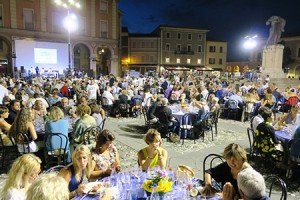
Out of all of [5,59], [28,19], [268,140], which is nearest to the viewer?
[268,140]

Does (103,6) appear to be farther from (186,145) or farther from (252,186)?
(252,186)

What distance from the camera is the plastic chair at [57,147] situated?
5254mm

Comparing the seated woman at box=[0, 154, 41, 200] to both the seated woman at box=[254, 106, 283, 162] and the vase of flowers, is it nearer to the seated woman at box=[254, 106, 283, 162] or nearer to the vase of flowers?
the vase of flowers

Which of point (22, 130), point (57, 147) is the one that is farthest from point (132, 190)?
point (22, 130)

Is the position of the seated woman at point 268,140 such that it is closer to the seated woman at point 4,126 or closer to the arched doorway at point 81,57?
the seated woman at point 4,126

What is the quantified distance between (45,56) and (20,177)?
32530 millimetres

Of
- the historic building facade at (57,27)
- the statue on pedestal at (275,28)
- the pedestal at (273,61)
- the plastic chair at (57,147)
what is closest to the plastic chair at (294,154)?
the plastic chair at (57,147)

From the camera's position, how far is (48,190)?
7.22ft

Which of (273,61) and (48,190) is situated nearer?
(48,190)

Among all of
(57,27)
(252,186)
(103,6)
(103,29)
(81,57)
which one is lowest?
(252,186)

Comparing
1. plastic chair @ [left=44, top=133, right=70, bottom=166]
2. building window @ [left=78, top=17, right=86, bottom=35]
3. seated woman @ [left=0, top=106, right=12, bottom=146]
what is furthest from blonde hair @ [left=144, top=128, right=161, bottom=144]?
building window @ [left=78, top=17, right=86, bottom=35]

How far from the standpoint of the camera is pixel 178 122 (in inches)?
334

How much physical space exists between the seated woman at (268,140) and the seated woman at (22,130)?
449 centimetres

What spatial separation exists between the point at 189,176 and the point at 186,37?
183 ft
